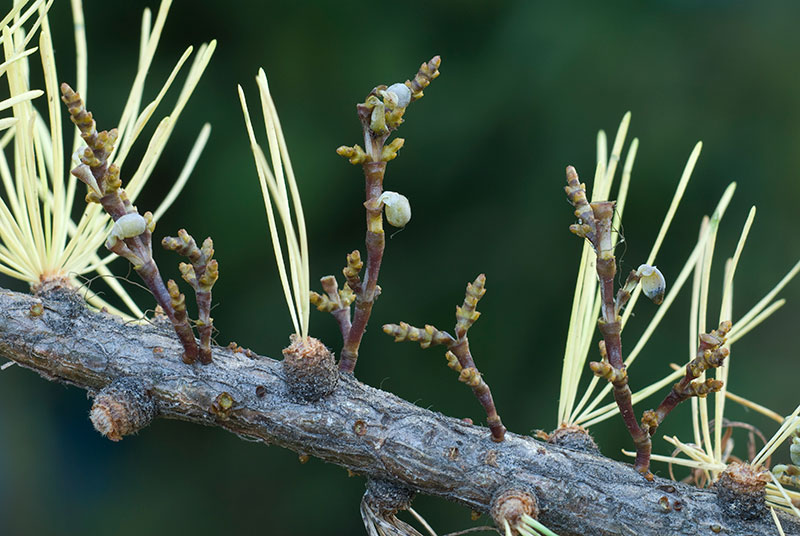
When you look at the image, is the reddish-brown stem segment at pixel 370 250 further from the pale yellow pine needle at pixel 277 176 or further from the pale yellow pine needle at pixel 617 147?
the pale yellow pine needle at pixel 617 147

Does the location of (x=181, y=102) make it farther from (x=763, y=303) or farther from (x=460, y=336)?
(x=763, y=303)

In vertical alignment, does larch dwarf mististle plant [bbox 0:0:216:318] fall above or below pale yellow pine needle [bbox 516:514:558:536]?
above

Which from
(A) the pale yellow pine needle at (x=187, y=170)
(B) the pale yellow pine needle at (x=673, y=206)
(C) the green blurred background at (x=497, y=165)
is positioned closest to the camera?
(B) the pale yellow pine needle at (x=673, y=206)

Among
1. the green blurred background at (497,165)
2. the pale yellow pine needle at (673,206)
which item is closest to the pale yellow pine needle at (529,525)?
the pale yellow pine needle at (673,206)

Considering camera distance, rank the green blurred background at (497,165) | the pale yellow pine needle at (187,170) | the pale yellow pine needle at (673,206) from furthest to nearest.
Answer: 1. the green blurred background at (497,165)
2. the pale yellow pine needle at (187,170)
3. the pale yellow pine needle at (673,206)

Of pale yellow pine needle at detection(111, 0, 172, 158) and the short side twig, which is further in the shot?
pale yellow pine needle at detection(111, 0, 172, 158)

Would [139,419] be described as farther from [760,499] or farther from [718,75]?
[718,75]

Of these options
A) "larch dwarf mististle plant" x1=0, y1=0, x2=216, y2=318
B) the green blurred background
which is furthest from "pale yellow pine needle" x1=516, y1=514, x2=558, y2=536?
the green blurred background

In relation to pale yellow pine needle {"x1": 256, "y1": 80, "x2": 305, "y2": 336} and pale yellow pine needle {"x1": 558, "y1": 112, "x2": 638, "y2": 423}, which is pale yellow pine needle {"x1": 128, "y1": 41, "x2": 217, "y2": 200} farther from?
pale yellow pine needle {"x1": 558, "y1": 112, "x2": 638, "y2": 423}
